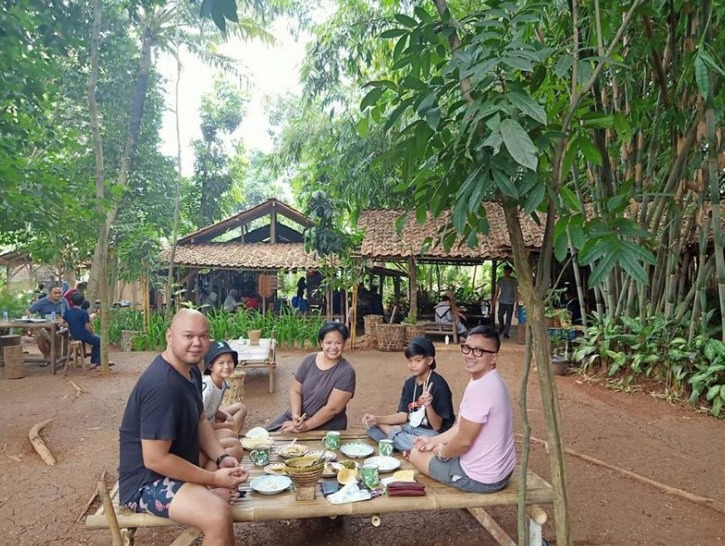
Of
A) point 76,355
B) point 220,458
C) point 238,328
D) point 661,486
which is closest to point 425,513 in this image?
point 220,458

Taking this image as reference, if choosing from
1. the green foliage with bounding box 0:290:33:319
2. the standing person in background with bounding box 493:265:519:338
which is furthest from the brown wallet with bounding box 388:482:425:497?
the green foliage with bounding box 0:290:33:319

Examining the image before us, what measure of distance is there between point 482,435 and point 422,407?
872 millimetres

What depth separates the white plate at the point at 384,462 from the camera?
2.75 meters

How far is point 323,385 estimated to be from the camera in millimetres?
3504

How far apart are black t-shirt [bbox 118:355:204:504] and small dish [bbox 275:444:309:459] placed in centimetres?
70

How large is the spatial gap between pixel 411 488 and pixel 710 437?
14.3 feet

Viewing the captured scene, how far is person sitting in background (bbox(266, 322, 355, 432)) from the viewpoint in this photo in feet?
11.4

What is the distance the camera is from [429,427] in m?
3.33

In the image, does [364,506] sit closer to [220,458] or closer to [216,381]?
[220,458]

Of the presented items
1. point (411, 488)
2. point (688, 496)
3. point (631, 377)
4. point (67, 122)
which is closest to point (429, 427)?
point (411, 488)

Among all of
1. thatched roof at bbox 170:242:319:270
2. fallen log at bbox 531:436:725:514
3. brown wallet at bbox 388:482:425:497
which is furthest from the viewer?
thatched roof at bbox 170:242:319:270

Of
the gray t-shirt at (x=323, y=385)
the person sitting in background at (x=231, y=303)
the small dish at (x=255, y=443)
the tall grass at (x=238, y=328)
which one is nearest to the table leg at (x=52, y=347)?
the tall grass at (x=238, y=328)

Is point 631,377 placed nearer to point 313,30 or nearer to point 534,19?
point 534,19

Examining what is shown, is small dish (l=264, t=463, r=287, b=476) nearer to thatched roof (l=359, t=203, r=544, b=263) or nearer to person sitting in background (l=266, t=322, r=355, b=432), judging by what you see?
person sitting in background (l=266, t=322, r=355, b=432)
